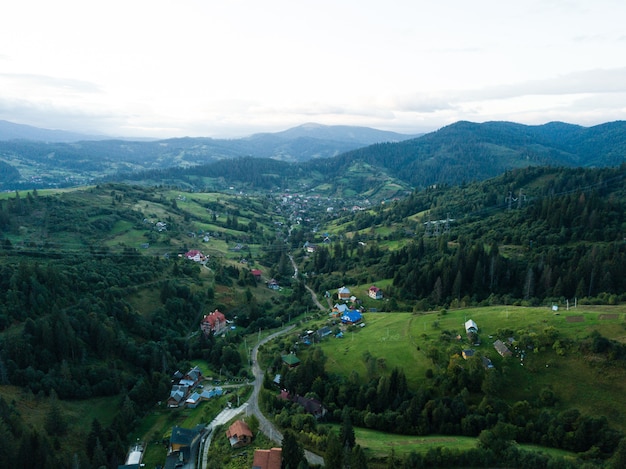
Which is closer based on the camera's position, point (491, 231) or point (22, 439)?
point (22, 439)

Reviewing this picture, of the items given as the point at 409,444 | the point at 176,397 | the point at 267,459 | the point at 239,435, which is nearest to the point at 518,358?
the point at 409,444

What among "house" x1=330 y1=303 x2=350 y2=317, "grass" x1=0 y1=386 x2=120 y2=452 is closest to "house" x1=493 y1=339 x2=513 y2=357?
"house" x1=330 y1=303 x2=350 y2=317

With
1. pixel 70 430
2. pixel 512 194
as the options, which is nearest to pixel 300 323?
pixel 70 430

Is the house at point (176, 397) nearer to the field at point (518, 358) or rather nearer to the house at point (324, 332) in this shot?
the field at point (518, 358)

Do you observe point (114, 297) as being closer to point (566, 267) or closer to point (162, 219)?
point (162, 219)

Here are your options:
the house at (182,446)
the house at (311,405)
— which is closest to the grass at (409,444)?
the house at (311,405)

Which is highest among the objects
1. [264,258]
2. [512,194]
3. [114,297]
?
[512,194]

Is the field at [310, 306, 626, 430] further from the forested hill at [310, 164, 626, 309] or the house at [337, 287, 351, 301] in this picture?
the house at [337, 287, 351, 301]
